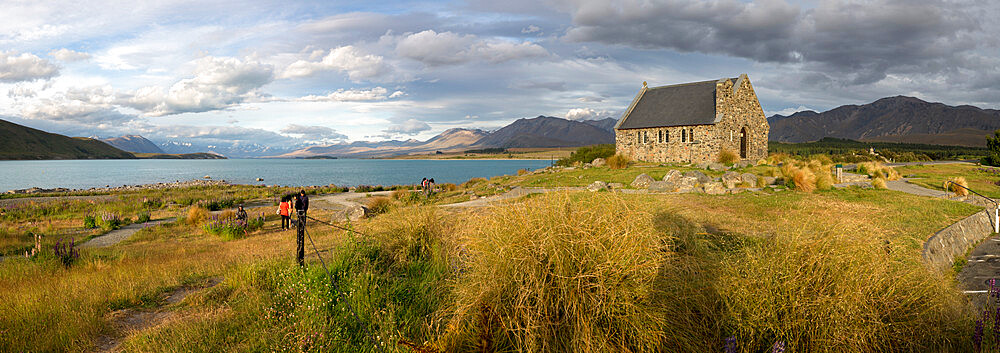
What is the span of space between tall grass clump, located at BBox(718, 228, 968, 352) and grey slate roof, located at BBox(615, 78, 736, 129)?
1225 inches

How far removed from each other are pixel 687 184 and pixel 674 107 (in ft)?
69.1

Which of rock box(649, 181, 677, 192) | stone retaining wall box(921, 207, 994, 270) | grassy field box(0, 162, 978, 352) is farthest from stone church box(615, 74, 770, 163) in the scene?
grassy field box(0, 162, 978, 352)

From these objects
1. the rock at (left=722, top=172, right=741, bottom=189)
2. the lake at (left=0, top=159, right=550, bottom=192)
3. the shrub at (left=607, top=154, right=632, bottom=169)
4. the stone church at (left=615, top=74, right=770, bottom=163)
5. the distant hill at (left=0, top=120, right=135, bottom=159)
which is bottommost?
the lake at (left=0, top=159, right=550, bottom=192)

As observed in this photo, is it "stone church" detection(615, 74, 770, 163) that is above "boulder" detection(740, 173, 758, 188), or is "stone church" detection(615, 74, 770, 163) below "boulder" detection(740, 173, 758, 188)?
above

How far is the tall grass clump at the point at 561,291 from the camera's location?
10.5ft

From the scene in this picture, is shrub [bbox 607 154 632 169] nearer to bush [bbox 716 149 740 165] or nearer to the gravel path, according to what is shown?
bush [bbox 716 149 740 165]

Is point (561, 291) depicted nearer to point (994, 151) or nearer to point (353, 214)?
point (353, 214)

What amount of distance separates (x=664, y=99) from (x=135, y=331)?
39.2m

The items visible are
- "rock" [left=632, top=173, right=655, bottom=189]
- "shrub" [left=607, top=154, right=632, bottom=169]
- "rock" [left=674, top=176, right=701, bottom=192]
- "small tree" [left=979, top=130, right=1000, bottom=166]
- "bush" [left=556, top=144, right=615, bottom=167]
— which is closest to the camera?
"rock" [left=674, top=176, right=701, bottom=192]

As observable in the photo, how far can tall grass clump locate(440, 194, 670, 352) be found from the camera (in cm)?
320

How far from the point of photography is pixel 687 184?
56.7 ft

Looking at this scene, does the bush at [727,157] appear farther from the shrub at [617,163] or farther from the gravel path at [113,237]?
the gravel path at [113,237]

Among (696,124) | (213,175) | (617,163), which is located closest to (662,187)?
(617,163)

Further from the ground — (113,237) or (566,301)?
(566,301)
